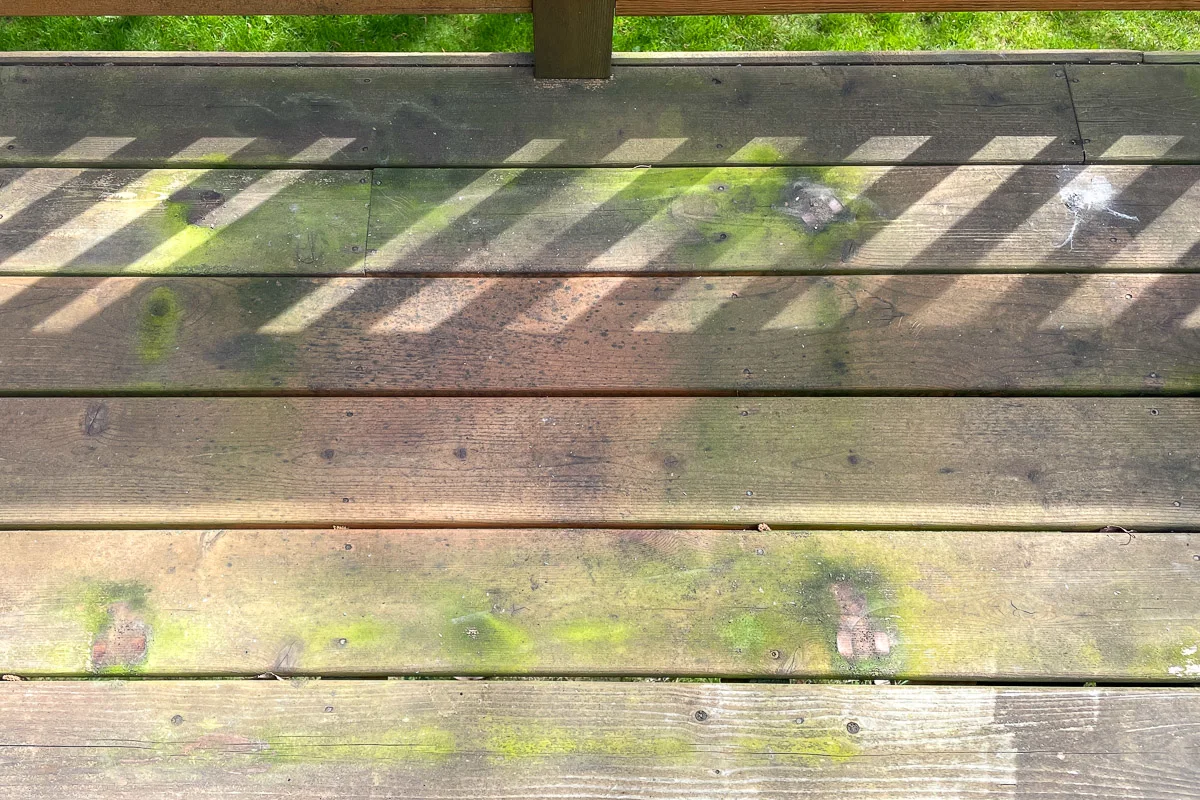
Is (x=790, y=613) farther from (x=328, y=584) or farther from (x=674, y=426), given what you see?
(x=328, y=584)

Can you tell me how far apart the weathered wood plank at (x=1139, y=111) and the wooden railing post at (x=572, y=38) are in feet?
3.56

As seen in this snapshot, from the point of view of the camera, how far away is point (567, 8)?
72.3 inches

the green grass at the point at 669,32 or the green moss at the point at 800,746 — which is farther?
the green grass at the point at 669,32

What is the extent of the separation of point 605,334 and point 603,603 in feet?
1.73

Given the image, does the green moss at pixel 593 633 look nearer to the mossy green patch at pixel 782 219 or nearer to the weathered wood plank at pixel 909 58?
the mossy green patch at pixel 782 219

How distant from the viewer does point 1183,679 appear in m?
1.48

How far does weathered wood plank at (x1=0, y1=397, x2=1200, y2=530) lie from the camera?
158 centimetres

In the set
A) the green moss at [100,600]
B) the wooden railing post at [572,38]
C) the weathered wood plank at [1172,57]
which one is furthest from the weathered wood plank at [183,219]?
the weathered wood plank at [1172,57]

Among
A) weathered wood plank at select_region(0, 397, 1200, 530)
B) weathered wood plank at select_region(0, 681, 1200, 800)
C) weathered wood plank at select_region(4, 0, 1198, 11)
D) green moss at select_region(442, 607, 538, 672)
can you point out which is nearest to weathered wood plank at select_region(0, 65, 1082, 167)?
weathered wood plank at select_region(4, 0, 1198, 11)

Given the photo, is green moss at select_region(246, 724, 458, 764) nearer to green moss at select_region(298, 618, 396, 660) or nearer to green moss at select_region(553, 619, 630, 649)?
green moss at select_region(298, 618, 396, 660)

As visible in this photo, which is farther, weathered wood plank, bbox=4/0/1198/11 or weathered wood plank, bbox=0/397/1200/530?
weathered wood plank, bbox=4/0/1198/11

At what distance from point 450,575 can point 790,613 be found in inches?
23.8

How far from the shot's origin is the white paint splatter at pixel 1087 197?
1832mm

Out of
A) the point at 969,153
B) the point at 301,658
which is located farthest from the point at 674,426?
the point at 969,153
